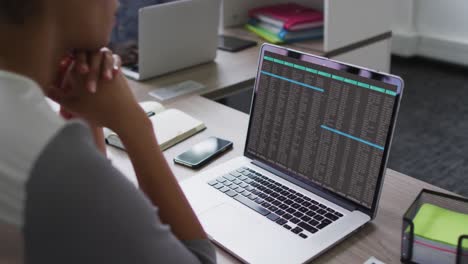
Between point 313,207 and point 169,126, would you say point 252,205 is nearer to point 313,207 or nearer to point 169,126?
point 313,207

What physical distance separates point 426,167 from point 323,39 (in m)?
1.02

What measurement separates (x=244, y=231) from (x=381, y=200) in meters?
0.32

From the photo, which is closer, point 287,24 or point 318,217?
point 318,217

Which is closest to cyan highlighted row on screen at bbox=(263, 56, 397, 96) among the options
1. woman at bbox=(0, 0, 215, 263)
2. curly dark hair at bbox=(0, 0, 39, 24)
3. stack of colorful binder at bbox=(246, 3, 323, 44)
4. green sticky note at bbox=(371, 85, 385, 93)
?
green sticky note at bbox=(371, 85, 385, 93)

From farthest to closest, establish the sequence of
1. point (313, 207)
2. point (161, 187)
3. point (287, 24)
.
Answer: point (287, 24)
point (313, 207)
point (161, 187)

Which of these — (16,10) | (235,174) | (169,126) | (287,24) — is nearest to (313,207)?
(235,174)

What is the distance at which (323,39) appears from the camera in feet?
7.39

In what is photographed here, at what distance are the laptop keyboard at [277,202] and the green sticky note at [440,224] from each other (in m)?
0.15

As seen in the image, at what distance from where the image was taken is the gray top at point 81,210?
0.55 m

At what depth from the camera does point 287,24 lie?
2.24 metres

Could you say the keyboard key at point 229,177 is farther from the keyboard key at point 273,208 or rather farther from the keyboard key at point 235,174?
the keyboard key at point 273,208

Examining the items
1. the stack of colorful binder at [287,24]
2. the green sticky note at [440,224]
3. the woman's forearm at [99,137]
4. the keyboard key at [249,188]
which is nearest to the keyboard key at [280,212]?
the keyboard key at [249,188]

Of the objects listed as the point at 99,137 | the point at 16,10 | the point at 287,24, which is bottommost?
the point at 99,137

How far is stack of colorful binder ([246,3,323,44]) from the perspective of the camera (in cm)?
225
